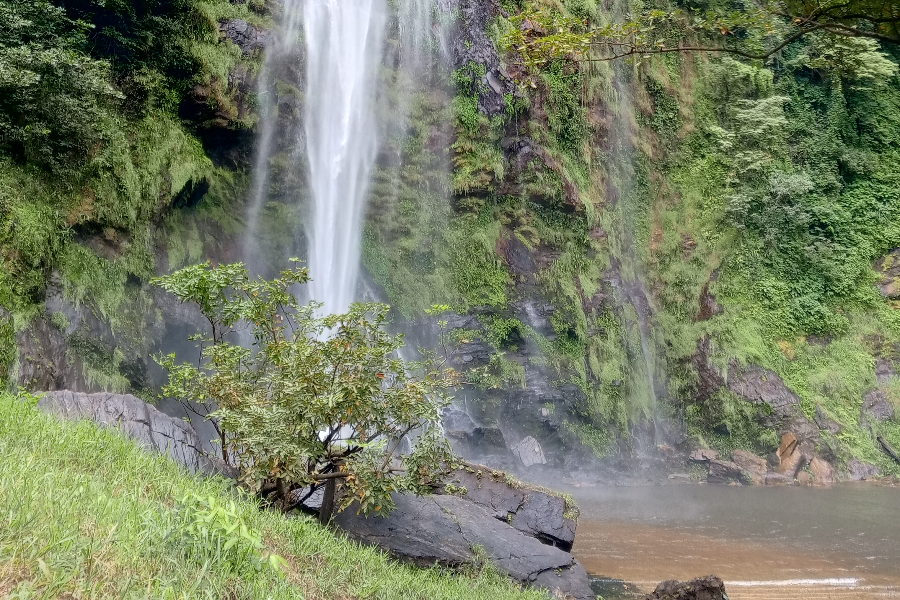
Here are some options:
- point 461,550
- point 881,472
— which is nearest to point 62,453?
point 461,550

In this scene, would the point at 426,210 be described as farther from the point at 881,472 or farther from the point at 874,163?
the point at 874,163

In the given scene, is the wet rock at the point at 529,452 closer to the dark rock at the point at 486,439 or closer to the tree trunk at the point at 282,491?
the dark rock at the point at 486,439

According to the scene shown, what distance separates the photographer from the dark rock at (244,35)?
15547mm

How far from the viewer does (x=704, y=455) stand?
60.2 feet

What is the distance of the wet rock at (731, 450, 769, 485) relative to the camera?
17.2 meters

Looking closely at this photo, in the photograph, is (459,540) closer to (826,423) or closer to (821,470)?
(821,470)

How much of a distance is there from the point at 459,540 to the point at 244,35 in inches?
586

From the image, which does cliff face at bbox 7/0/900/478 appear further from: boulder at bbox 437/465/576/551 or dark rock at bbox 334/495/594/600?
dark rock at bbox 334/495/594/600

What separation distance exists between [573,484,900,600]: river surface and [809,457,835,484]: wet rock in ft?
3.54

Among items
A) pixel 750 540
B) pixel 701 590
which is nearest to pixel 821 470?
pixel 750 540

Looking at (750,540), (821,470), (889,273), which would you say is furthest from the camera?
(889,273)

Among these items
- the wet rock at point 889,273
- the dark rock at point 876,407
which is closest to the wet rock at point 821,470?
the dark rock at point 876,407

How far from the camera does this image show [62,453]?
334 cm

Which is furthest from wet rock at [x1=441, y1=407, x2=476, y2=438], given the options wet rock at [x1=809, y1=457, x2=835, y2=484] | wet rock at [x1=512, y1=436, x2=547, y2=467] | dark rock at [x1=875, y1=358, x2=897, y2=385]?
dark rock at [x1=875, y1=358, x2=897, y2=385]
